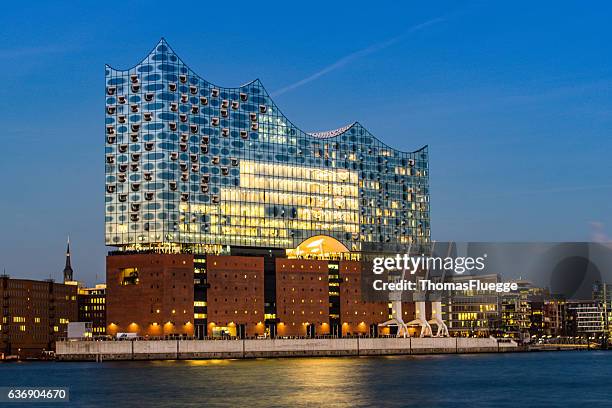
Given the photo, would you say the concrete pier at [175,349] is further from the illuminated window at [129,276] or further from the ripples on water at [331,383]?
the illuminated window at [129,276]

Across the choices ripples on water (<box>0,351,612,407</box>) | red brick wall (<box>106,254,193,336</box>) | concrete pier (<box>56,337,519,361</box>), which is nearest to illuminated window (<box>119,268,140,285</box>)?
red brick wall (<box>106,254,193,336</box>)

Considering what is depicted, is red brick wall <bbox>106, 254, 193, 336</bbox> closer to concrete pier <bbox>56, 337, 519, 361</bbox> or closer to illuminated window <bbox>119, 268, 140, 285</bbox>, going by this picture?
illuminated window <bbox>119, 268, 140, 285</bbox>

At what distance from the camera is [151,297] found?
18912 cm

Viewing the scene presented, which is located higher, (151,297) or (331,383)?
(151,297)

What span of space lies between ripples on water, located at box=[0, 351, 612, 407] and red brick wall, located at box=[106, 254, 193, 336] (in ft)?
36.4

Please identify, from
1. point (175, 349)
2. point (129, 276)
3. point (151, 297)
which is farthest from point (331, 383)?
point (129, 276)

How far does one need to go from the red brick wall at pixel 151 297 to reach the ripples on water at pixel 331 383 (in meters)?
11.1

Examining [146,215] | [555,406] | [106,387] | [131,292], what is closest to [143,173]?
[146,215]

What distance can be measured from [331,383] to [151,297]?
6897 cm

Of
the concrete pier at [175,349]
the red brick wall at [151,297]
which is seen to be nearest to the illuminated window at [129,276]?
→ the red brick wall at [151,297]

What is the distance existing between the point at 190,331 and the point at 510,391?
84237 mm

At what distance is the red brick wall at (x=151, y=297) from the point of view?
7456 inches

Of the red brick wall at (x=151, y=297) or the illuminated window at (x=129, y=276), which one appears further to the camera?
the illuminated window at (x=129, y=276)

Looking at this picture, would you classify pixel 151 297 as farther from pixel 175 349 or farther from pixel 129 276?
pixel 175 349
